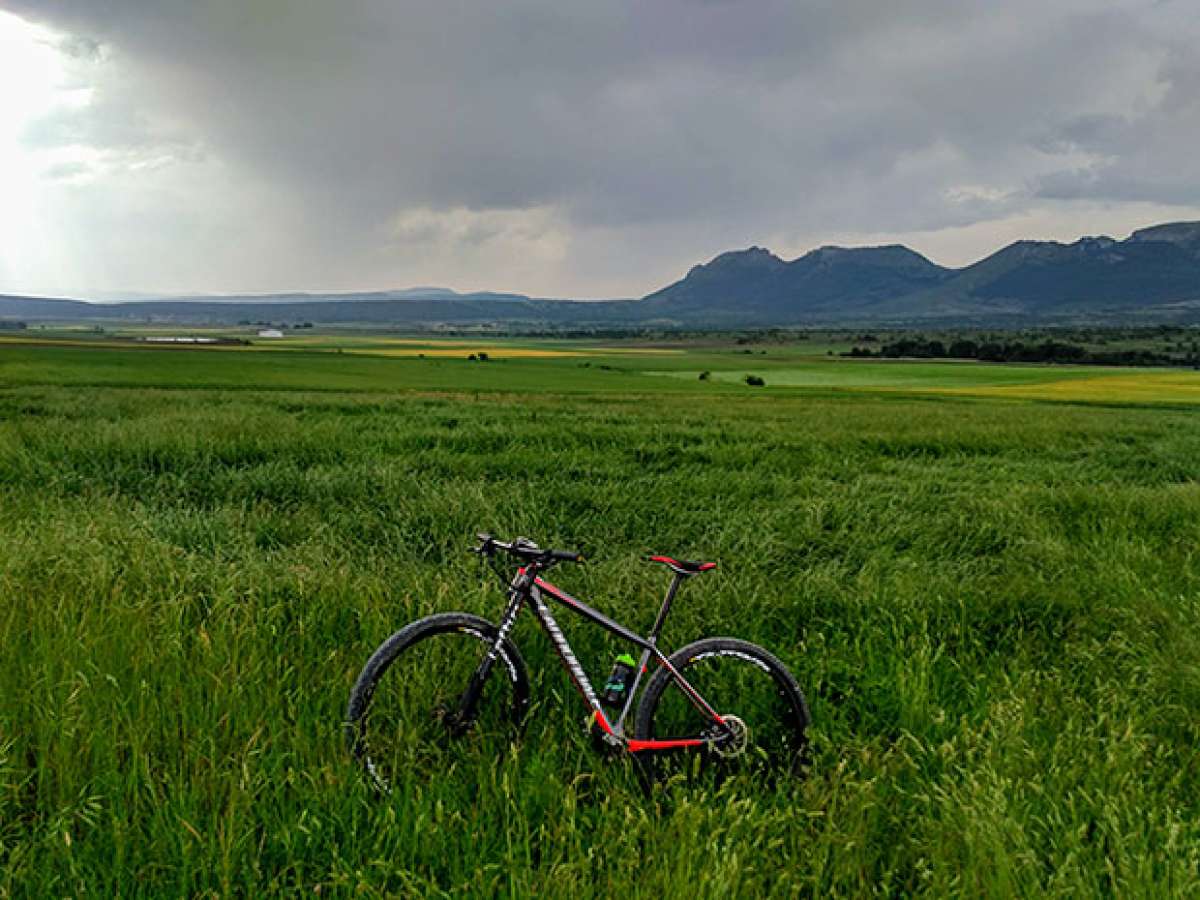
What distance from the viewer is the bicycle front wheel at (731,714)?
388cm

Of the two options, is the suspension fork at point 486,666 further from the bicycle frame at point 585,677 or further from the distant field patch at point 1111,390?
the distant field patch at point 1111,390

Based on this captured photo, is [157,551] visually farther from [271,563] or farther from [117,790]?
[117,790]

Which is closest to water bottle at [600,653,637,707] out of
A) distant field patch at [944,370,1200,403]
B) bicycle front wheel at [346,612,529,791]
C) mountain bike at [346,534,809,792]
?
mountain bike at [346,534,809,792]

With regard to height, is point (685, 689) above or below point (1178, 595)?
above

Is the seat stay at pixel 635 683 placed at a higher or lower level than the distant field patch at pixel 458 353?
lower

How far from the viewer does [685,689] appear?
3.88 meters

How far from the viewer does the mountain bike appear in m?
3.78

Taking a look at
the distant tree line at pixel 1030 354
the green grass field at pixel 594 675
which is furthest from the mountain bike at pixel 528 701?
the distant tree line at pixel 1030 354

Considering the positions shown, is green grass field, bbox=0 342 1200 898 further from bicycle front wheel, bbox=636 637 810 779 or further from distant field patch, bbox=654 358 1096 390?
distant field patch, bbox=654 358 1096 390

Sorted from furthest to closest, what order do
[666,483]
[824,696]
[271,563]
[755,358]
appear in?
1. [755,358]
2. [666,483]
3. [271,563]
4. [824,696]

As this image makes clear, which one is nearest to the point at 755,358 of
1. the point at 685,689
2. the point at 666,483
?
the point at 666,483

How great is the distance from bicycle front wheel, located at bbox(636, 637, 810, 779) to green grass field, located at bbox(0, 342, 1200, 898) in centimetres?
21

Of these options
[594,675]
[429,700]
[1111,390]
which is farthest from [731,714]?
[1111,390]

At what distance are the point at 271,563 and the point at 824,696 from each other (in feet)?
16.5
